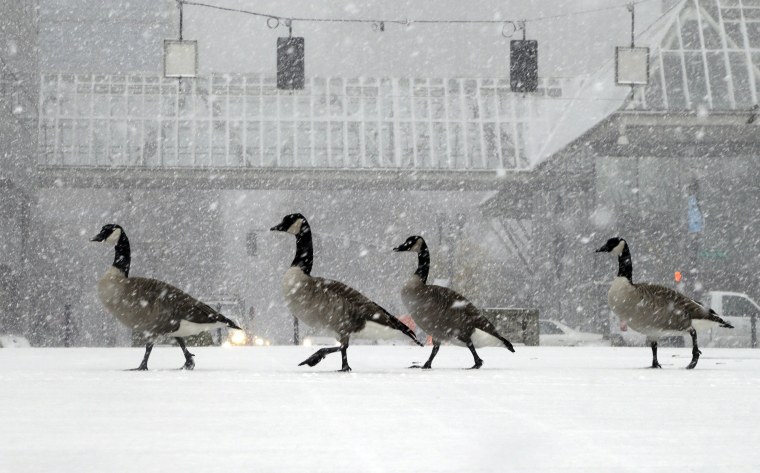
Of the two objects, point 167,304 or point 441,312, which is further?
point 441,312

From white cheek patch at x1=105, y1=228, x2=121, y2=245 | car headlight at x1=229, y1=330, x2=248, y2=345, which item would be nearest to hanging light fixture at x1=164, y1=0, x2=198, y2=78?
car headlight at x1=229, y1=330, x2=248, y2=345

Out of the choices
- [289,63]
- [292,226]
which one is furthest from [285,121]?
[292,226]

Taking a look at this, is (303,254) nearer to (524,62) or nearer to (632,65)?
(524,62)

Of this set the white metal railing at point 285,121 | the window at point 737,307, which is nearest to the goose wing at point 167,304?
the window at point 737,307

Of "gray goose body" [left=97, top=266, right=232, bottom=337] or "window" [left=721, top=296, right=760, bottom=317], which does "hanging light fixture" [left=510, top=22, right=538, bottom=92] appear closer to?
"gray goose body" [left=97, top=266, right=232, bottom=337]

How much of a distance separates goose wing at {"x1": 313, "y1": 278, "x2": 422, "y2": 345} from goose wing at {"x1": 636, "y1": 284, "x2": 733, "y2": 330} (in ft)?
7.38

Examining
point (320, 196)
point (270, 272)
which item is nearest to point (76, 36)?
point (270, 272)

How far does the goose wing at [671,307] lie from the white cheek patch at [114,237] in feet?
14.9

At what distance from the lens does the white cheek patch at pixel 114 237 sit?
10125 millimetres

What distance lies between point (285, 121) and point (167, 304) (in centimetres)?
3953

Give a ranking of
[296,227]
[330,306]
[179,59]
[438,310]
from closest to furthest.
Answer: [330,306]
[438,310]
[296,227]
[179,59]

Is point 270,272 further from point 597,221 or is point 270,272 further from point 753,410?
point 753,410

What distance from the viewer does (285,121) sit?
4841 centimetres

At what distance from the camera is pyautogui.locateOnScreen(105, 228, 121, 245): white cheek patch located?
399 inches
